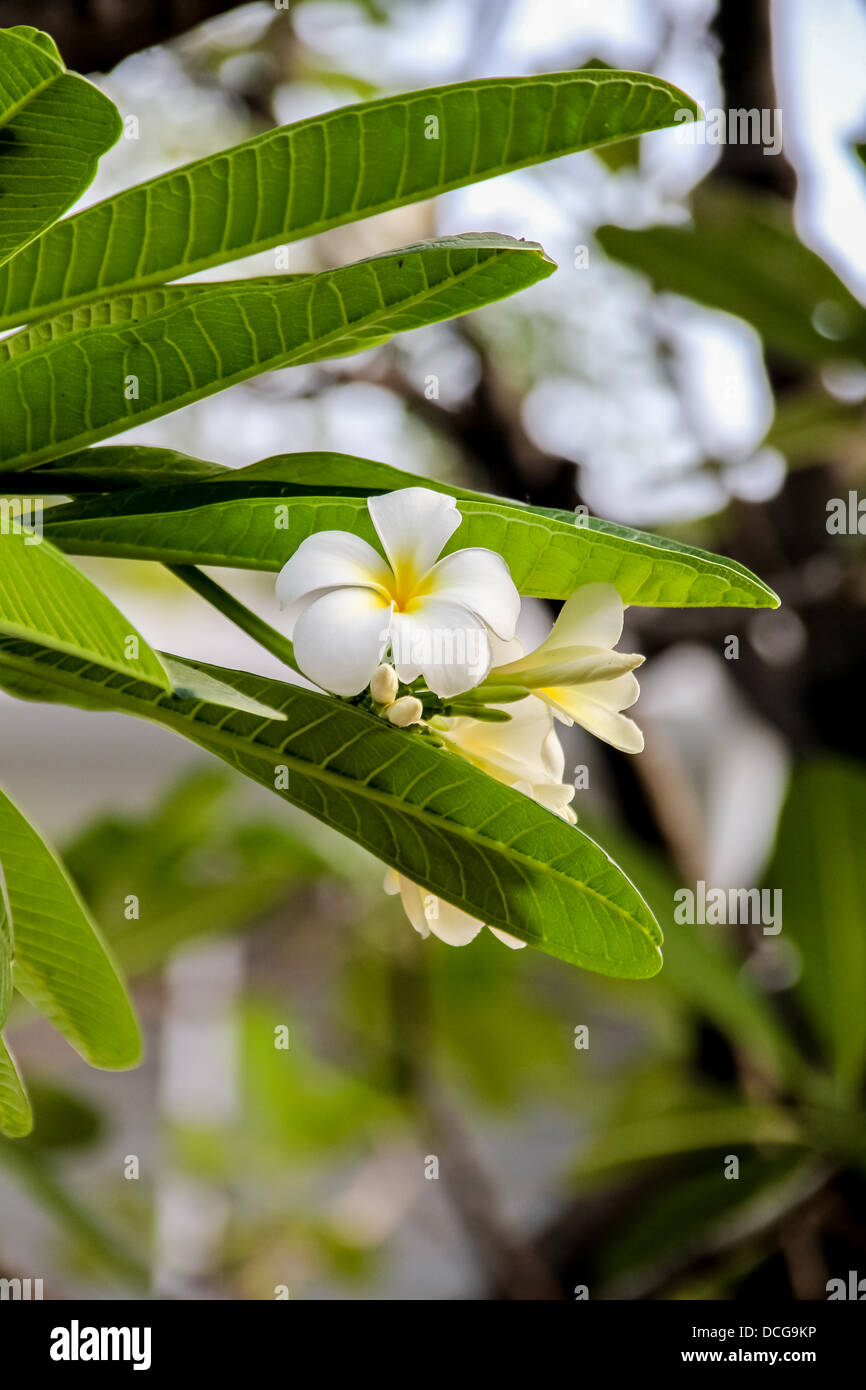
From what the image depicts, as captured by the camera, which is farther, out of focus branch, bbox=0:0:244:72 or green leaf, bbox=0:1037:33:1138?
out of focus branch, bbox=0:0:244:72

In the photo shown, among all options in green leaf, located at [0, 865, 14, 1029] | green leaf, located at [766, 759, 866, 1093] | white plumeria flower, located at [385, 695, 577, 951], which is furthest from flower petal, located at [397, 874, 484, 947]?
green leaf, located at [766, 759, 866, 1093]

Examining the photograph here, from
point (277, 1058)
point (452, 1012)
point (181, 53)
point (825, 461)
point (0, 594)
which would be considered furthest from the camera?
point (277, 1058)

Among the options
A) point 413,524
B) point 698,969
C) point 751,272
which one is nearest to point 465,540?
point 413,524

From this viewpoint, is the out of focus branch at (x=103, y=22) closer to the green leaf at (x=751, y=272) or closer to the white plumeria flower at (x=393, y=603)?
the white plumeria flower at (x=393, y=603)

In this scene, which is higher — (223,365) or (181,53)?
(181,53)

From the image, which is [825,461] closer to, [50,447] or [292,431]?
[292,431]

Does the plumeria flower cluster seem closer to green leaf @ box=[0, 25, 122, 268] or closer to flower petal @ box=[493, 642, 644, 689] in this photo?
flower petal @ box=[493, 642, 644, 689]

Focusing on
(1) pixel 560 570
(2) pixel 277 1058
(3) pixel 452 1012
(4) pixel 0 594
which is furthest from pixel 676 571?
(2) pixel 277 1058

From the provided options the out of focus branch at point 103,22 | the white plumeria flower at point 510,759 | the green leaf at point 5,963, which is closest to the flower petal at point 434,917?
the white plumeria flower at point 510,759
